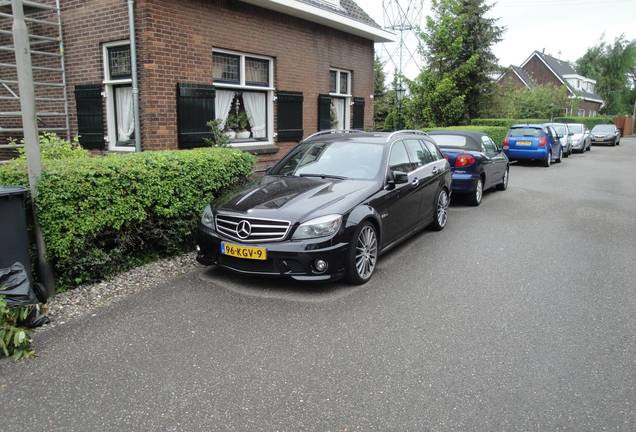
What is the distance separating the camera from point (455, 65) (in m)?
24.7

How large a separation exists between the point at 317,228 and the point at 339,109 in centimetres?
990

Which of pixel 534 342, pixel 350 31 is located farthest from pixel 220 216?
pixel 350 31

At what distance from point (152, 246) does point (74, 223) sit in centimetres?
137

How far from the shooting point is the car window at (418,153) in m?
7.50

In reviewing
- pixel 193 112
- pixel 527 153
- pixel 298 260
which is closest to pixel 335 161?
pixel 298 260

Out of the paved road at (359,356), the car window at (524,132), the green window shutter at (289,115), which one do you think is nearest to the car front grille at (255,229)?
the paved road at (359,356)

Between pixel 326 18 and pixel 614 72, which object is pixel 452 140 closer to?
pixel 326 18

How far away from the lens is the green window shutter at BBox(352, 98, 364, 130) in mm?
14898

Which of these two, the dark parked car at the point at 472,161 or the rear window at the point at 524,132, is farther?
the rear window at the point at 524,132

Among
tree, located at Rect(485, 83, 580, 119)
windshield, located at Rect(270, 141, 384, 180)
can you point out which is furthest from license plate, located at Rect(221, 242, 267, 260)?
tree, located at Rect(485, 83, 580, 119)

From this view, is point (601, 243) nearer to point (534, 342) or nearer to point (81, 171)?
point (534, 342)

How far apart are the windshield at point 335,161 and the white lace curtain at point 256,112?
4.39 meters

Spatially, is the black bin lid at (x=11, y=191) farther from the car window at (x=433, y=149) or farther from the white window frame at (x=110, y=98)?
the car window at (x=433, y=149)

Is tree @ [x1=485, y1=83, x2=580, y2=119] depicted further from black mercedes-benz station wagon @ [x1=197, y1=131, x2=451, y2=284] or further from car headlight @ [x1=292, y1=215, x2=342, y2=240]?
car headlight @ [x1=292, y1=215, x2=342, y2=240]
